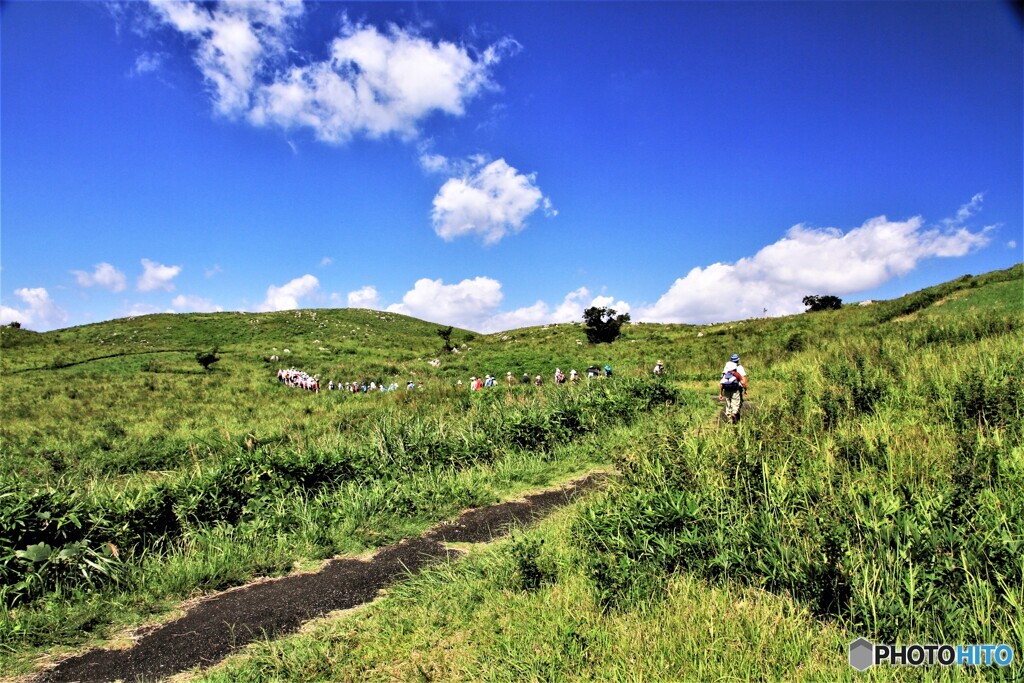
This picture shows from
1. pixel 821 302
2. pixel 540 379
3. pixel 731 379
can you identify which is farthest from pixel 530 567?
pixel 821 302

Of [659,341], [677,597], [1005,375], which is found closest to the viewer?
[677,597]

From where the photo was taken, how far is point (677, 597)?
3.98 metres

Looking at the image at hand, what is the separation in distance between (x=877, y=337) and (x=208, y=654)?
873 inches

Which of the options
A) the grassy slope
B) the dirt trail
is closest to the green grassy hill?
the grassy slope

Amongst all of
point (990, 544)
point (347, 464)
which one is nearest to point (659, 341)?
point (347, 464)

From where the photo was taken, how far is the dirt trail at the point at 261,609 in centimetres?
418

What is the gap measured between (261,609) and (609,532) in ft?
12.2

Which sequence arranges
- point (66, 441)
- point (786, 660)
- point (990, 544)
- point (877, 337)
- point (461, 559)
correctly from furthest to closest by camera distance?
point (877, 337) < point (66, 441) < point (461, 559) < point (990, 544) < point (786, 660)

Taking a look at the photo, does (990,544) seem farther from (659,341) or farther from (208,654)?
(659,341)

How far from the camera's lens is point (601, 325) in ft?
154

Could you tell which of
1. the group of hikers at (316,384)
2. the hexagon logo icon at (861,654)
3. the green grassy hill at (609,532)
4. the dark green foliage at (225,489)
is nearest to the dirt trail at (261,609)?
the green grassy hill at (609,532)

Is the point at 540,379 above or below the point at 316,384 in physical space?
below

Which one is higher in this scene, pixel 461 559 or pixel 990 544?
pixel 990 544

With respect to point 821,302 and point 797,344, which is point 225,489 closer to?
point 797,344
